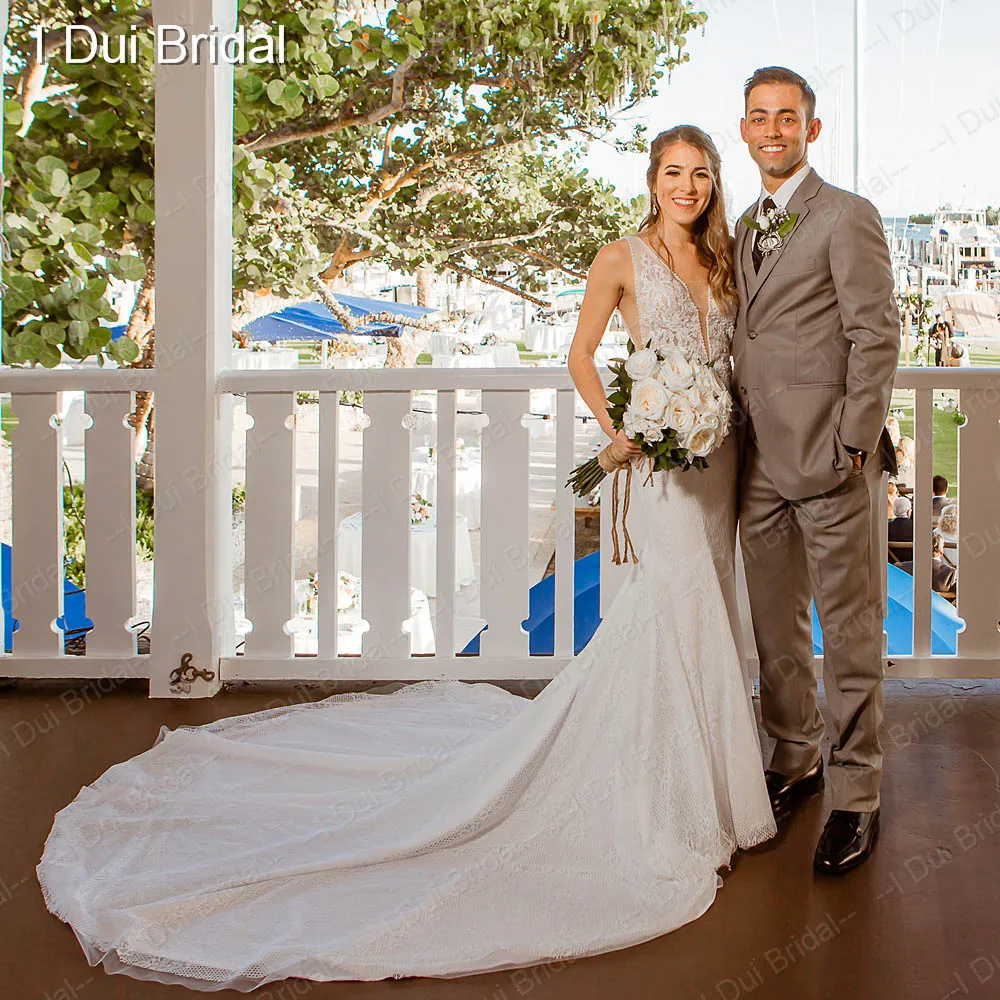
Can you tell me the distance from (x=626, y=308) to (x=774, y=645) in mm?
834

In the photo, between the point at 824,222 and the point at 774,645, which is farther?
Answer: the point at 774,645

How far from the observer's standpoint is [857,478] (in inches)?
85.7

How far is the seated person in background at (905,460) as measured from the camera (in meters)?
4.66

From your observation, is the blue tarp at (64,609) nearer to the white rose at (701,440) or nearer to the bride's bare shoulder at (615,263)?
the bride's bare shoulder at (615,263)

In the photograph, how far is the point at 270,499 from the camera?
330 cm

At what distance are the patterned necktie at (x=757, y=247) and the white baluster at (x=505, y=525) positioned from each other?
1.11m

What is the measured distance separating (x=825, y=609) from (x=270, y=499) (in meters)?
1.77

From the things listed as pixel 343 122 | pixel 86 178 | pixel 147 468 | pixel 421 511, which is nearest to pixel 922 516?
pixel 86 178

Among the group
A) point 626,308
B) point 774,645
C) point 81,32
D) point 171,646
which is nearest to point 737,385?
point 626,308

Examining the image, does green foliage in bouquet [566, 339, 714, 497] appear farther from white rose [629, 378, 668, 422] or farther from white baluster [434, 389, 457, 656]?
white baluster [434, 389, 457, 656]

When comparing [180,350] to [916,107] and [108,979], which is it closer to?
[108,979]

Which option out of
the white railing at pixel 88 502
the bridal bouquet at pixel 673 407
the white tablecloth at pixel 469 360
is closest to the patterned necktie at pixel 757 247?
the bridal bouquet at pixel 673 407

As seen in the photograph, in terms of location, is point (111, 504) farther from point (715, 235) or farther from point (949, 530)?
point (949, 530)

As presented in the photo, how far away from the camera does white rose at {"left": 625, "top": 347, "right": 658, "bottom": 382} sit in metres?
2.13
